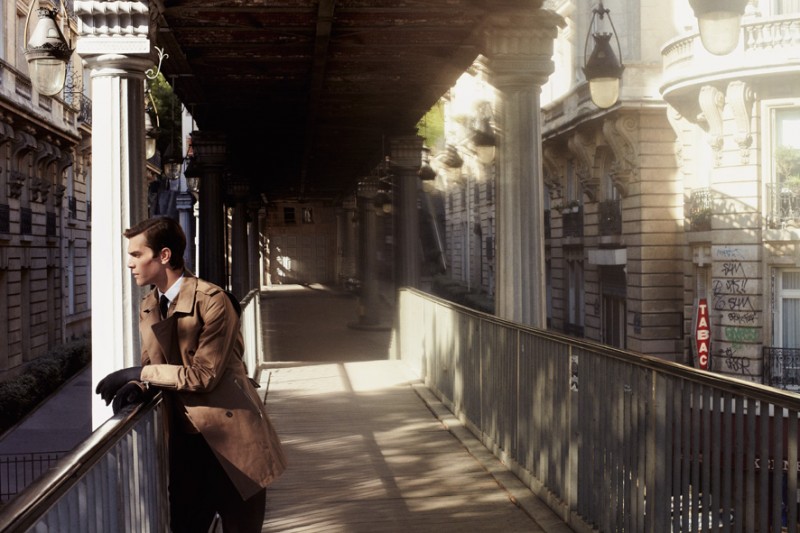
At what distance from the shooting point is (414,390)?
44.9 feet

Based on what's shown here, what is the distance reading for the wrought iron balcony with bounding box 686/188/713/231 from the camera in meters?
25.0

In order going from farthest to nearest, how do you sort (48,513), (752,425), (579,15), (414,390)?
(579,15), (414,390), (752,425), (48,513)

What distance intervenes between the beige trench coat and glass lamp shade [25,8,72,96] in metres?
6.74

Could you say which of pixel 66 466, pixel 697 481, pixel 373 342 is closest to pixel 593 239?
pixel 373 342

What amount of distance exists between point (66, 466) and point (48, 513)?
0.82 ft

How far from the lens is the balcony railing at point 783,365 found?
74.2 feet

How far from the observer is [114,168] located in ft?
26.6

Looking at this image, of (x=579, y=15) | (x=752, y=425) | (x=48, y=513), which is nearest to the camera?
(x=48, y=513)

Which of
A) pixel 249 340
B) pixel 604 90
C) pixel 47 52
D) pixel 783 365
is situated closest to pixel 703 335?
pixel 783 365

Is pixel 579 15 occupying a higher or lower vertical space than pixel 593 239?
higher

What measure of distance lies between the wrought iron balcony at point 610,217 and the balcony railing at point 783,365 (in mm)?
7694

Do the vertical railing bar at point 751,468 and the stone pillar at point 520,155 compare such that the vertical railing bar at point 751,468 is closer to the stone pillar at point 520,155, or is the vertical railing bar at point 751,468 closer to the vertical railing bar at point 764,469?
the vertical railing bar at point 764,469

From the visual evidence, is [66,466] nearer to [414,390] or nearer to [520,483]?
[520,483]

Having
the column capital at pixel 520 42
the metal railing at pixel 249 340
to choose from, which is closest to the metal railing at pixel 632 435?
the column capital at pixel 520 42
